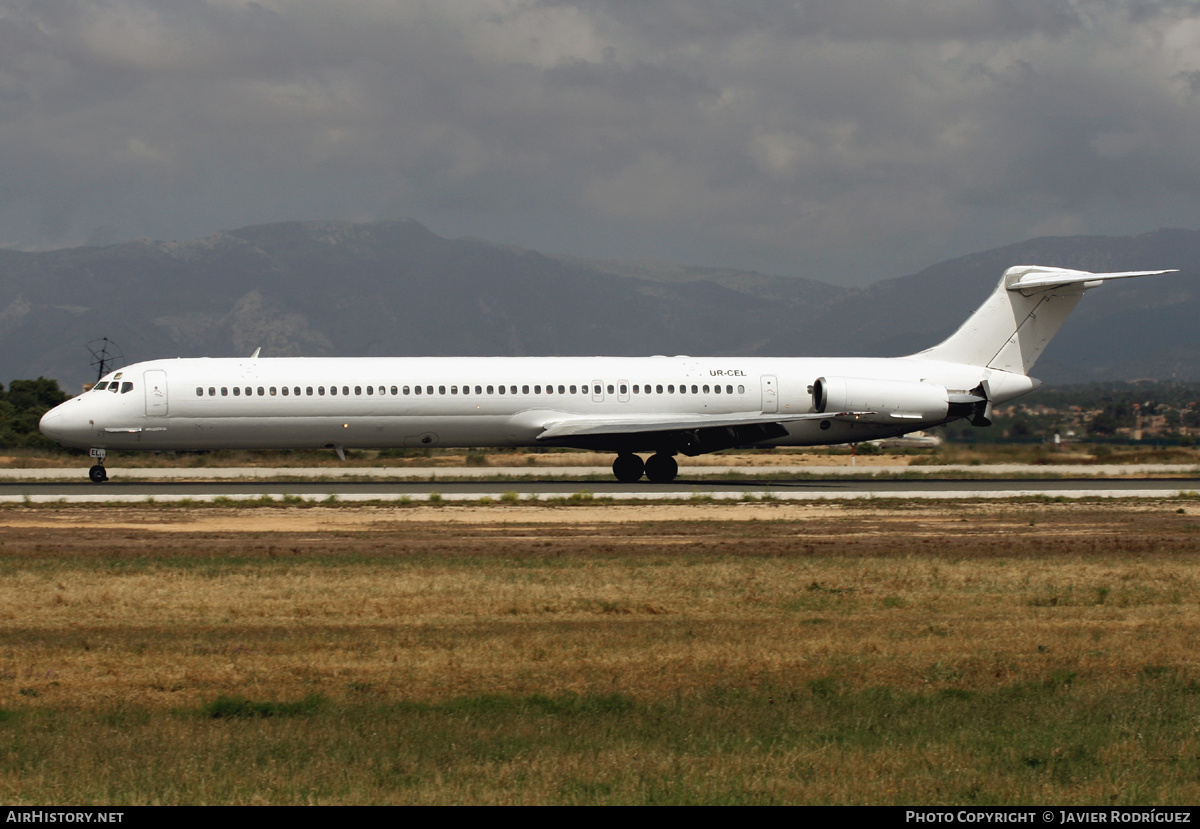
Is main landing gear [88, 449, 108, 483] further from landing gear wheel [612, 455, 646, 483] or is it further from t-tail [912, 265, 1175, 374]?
t-tail [912, 265, 1175, 374]

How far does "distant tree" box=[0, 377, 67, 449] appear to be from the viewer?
5906cm

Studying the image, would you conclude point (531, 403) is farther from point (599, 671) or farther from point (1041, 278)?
point (599, 671)

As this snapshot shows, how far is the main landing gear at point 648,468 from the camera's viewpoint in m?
39.2

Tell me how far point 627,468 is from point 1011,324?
13164 mm

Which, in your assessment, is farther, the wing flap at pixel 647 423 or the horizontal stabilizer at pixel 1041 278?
the horizontal stabilizer at pixel 1041 278

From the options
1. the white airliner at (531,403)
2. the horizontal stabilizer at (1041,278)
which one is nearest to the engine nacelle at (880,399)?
the white airliner at (531,403)

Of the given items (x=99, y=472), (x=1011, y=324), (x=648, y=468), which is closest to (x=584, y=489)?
(x=648, y=468)

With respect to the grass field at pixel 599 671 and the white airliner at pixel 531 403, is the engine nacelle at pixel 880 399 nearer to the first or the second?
the white airliner at pixel 531 403

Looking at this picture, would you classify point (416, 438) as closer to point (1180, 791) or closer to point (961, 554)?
point (961, 554)

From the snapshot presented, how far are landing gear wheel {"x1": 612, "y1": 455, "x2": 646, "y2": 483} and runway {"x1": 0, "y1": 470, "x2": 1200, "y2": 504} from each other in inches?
14.2

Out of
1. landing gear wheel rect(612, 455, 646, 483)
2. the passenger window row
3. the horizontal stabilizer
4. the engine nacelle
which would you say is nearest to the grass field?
the passenger window row

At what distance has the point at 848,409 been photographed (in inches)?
1518

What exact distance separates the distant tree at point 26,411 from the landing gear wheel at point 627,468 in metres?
25.5

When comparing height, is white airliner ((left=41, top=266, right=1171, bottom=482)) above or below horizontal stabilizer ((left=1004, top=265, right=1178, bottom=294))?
below
